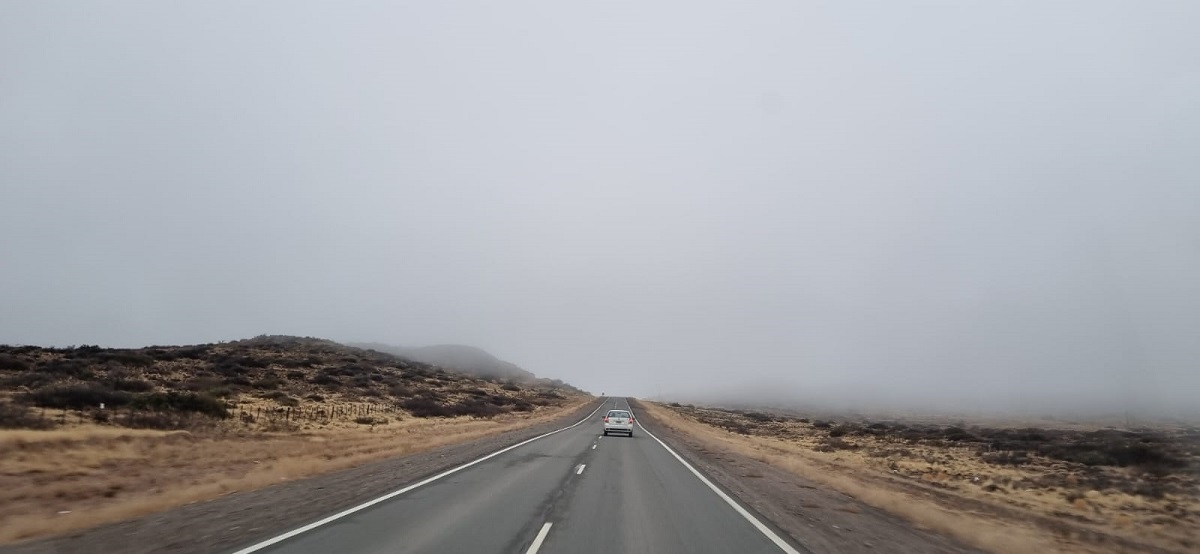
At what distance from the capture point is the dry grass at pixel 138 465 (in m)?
11.2

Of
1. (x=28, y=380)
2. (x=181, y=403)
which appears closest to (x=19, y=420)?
(x=181, y=403)

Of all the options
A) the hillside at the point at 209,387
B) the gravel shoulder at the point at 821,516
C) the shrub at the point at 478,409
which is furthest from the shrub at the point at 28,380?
the gravel shoulder at the point at 821,516

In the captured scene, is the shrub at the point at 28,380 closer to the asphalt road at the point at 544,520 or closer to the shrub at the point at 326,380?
the shrub at the point at 326,380

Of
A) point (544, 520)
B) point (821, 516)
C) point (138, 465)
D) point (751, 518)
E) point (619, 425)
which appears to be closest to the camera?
point (544, 520)

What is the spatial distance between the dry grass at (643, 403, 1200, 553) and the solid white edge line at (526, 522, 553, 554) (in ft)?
21.7

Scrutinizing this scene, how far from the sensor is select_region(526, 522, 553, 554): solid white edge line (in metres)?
8.70

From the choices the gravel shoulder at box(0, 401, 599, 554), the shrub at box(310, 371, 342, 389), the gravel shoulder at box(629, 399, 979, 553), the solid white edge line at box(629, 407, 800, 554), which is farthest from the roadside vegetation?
the gravel shoulder at box(629, 399, 979, 553)

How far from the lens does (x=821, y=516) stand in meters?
12.8

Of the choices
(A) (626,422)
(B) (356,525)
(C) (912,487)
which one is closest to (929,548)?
(B) (356,525)

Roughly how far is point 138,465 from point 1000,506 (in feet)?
68.5

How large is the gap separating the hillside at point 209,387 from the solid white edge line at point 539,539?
63.5 feet

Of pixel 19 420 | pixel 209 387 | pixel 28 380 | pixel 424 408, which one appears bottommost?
pixel 424 408

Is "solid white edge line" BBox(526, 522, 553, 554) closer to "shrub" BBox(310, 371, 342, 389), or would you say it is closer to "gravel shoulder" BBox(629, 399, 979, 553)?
"gravel shoulder" BBox(629, 399, 979, 553)

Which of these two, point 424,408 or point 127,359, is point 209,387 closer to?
point 127,359
